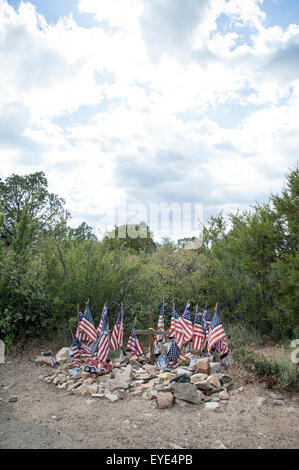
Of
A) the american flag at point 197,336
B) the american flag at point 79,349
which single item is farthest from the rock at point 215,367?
the american flag at point 79,349

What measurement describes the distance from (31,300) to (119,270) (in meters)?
2.46

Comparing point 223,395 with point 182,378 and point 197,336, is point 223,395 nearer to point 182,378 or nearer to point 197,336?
point 182,378

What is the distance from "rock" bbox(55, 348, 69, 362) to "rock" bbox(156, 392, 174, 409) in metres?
3.12

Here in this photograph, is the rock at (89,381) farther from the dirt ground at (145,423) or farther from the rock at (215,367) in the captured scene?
the rock at (215,367)

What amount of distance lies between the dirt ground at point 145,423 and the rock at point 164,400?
0.08 meters

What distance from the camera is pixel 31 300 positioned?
8711 mm

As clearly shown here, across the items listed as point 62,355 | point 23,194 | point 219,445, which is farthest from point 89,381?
point 23,194

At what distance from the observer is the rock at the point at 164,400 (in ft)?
17.0

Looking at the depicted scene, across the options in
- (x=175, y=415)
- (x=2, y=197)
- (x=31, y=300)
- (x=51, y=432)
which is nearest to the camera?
(x=51, y=432)

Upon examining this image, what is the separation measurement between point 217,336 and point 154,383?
150cm

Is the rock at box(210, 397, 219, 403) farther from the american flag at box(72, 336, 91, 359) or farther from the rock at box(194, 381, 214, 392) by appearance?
the american flag at box(72, 336, 91, 359)

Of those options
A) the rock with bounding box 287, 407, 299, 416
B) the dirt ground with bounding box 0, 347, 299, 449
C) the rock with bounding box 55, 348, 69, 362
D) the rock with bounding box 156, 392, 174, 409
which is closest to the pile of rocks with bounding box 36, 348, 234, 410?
the rock with bounding box 156, 392, 174, 409
